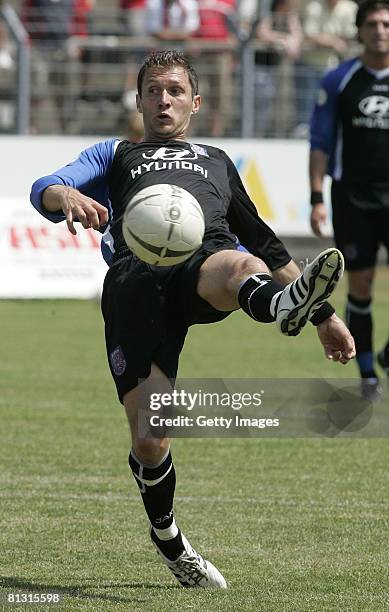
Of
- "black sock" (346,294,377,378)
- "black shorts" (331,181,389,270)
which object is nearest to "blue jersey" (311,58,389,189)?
"black shorts" (331,181,389,270)

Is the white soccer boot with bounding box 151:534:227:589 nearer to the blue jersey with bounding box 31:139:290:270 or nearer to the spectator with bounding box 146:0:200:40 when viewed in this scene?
the blue jersey with bounding box 31:139:290:270

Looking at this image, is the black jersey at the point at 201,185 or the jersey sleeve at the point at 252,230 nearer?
the black jersey at the point at 201,185

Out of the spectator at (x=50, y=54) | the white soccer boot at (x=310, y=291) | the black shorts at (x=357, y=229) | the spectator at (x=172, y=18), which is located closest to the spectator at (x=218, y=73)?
the spectator at (x=172, y=18)

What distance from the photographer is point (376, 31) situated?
954 centimetres

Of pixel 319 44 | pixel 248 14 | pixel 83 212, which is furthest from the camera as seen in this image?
pixel 248 14

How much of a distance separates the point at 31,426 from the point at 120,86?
36.7 ft

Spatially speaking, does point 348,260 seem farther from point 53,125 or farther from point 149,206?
point 53,125

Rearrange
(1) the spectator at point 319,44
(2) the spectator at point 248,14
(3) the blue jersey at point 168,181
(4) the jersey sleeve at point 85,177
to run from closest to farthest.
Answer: (4) the jersey sleeve at point 85,177 < (3) the blue jersey at point 168,181 < (1) the spectator at point 319,44 < (2) the spectator at point 248,14

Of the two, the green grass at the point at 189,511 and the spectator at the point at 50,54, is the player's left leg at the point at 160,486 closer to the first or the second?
the green grass at the point at 189,511

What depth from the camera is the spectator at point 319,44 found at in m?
19.2

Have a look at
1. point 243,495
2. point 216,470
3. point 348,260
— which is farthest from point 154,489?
point 348,260

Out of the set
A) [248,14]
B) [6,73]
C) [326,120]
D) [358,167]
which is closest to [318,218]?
[358,167]

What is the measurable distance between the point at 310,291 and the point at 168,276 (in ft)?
2.38

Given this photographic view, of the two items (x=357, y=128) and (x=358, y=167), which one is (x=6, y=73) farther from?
(x=358, y=167)
